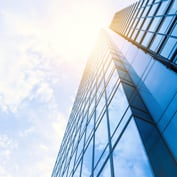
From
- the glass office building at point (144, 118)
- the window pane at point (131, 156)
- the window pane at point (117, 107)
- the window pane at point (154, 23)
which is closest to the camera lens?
the window pane at point (131, 156)

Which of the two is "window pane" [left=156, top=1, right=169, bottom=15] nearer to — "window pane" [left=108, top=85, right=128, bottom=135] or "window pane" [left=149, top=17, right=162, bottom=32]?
"window pane" [left=149, top=17, right=162, bottom=32]

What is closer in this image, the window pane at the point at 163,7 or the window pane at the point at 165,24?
the window pane at the point at 165,24

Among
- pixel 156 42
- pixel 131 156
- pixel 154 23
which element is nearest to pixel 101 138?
pixel 131 156

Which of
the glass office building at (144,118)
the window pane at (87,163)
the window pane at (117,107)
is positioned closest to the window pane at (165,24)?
the glass office building at (144,118)

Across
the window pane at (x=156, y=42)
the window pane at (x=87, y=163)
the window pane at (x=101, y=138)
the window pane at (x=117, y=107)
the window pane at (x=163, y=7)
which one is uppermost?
the window pane at (x=163, y=7)

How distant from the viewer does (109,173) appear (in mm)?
7762

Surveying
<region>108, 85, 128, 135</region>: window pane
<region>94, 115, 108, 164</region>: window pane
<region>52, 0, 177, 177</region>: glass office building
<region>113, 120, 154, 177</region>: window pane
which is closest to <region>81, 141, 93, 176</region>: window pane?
<region>52, 0, 177, 177</region>: glass office building

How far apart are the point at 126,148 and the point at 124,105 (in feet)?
6.63

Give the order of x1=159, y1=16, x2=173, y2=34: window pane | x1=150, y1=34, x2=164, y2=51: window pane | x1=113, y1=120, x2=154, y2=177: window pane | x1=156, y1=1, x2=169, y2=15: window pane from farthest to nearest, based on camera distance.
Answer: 1. x1=156, y1=1, x2=169, y2=15: window pane
2. x1=150, y1=34, x2=164, y2=51: window pane
3. x1=159, y1=16, x2=173, y2=34: window pane
4. x1=113, y1=120, x2=154, y2=177: window pane

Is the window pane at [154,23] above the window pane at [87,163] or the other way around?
above

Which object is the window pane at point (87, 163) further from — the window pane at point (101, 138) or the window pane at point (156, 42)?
the window pane at point (156, 42)

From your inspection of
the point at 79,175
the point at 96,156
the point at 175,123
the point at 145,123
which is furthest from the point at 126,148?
the point at 79,175

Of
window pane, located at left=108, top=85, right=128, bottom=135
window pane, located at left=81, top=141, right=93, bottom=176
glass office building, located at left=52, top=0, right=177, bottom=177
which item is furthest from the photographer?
window pane, located at left=81, top=141, right=93, bottom=176

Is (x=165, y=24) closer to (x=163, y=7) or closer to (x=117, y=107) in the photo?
(x=163, y=7)
